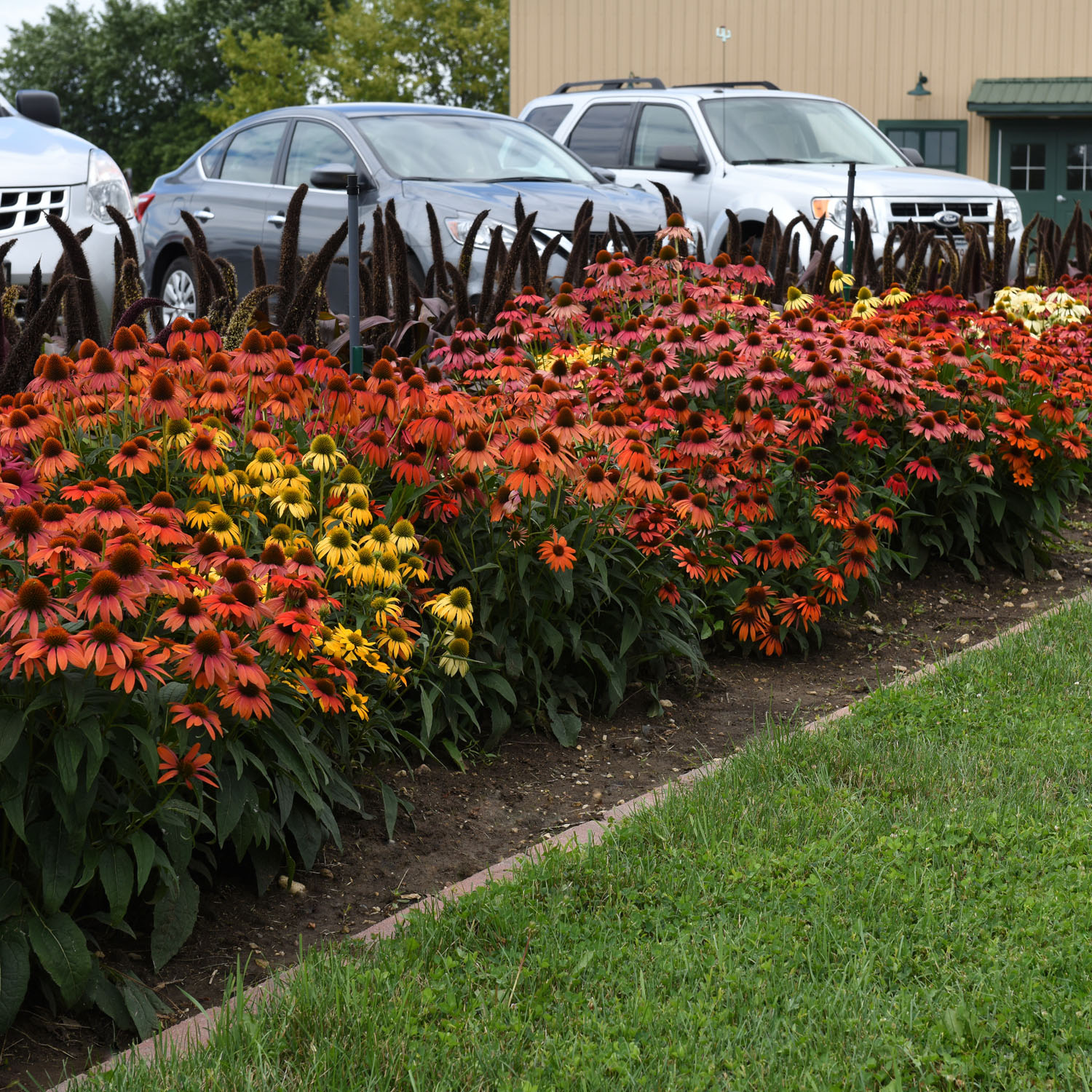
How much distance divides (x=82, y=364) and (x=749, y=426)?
2.24 metres

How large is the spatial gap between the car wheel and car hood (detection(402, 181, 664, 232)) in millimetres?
1939

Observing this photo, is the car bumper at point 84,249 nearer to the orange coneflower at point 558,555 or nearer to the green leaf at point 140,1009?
the orange coneflower at point 558,555

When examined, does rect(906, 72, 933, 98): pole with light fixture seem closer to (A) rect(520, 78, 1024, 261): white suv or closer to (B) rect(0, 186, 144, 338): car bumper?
(A) rect(520, 78, 1024, 261): white suv

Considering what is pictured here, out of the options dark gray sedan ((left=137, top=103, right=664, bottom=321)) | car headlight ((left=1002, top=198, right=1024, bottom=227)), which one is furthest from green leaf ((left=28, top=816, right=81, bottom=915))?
car headlight ((left=1002, top=198, right=1024, bottom=227))

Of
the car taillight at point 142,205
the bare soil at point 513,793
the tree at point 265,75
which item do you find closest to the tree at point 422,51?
the tree at point 265,75

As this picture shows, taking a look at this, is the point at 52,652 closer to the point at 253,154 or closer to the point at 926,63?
the point at 253,154

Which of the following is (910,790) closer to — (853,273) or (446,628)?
(446,628)

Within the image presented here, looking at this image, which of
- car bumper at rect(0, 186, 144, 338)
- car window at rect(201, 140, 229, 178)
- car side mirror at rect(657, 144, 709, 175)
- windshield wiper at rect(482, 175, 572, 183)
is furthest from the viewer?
car side mirror at rect(657, 144, 709, 175)

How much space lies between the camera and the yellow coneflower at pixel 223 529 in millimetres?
3246

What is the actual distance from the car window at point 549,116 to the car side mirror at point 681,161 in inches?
99.6

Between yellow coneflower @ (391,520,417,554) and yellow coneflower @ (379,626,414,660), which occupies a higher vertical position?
yellow coneflower @ (391,520,417,554)

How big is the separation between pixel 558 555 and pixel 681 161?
769 cm

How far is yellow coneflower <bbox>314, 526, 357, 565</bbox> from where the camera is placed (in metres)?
3.32

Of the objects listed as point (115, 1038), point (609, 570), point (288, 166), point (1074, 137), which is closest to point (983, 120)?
point (1074, 137)
